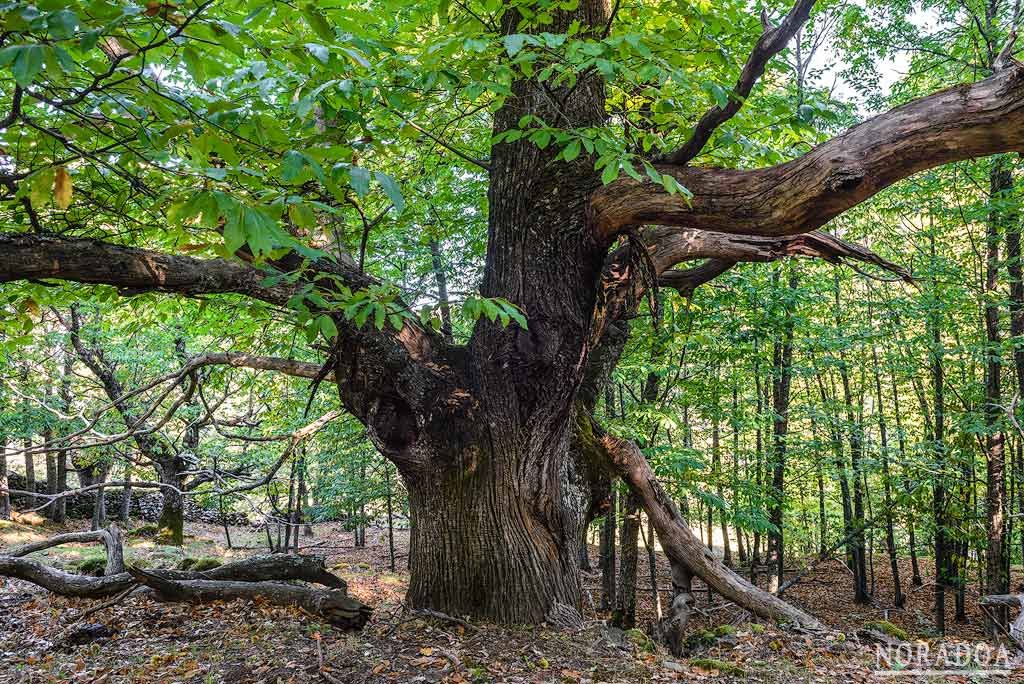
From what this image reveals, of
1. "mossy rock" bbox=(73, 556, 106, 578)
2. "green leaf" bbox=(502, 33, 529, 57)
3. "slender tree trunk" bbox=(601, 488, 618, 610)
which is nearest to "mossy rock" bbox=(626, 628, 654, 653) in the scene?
"green leaf" bbox=(502, 33, 529, 57)

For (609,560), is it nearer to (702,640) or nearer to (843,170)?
(702,640)

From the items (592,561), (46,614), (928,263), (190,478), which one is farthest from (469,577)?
(592,561)

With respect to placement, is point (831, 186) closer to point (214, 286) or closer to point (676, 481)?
point (214, 286)

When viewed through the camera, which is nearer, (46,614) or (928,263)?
(46,614)

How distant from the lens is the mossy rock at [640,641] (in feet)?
15.4

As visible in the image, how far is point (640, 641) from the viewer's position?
501cm

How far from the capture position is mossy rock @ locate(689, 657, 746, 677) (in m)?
4.02

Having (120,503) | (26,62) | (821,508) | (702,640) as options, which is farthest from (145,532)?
(821,508)

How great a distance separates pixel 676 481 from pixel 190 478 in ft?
43.0

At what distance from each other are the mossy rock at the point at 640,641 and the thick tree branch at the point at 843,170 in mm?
3448

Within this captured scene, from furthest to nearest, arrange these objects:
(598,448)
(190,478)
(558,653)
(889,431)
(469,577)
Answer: (889,431) < (190,478) < (598,448) < (469,577) < (558,653)

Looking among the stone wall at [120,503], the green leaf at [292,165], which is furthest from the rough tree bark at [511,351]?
the stone wall at [120,503]

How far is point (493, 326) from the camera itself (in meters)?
4.19

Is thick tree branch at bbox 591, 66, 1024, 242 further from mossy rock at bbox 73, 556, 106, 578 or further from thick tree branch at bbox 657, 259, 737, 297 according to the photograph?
mossy rock at bbox 73, 556, 106, 578
